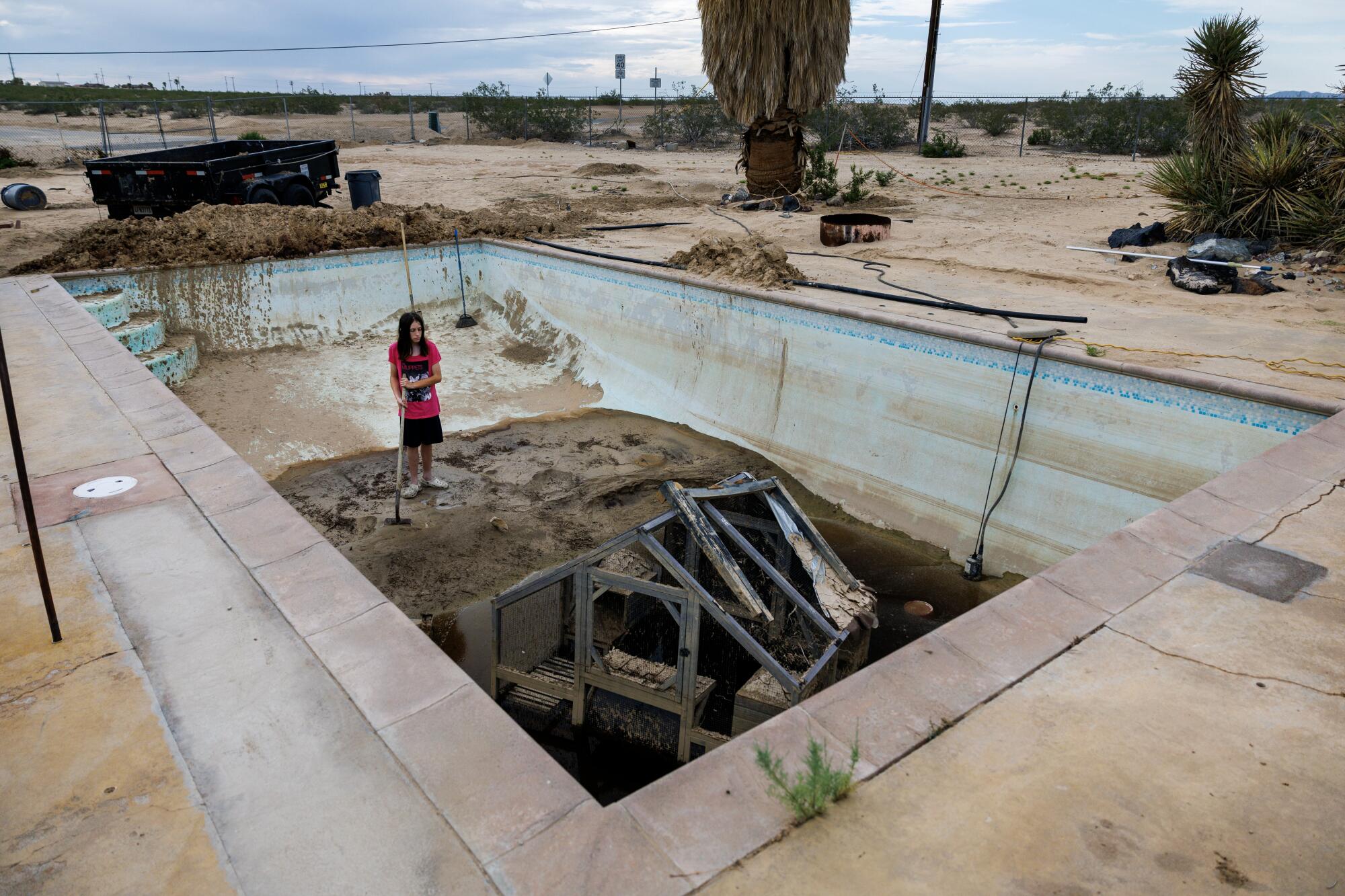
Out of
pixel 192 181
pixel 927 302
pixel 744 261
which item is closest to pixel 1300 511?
pixel 927 302

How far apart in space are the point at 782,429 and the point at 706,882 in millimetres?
7237

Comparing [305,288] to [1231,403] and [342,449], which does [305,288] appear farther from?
[1231,403]

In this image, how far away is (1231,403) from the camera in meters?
6.04

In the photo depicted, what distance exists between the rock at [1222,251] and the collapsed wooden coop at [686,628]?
756 cm

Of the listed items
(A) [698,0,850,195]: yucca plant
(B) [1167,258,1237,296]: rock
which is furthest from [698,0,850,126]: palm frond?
(B) [1167,258,1237,296]: rock

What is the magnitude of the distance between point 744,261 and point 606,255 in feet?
7.89

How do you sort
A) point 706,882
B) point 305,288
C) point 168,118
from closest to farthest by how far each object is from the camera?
point 706,882 → point 305,288 → point 168,118

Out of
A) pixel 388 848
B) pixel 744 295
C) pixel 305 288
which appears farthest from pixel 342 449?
pixel 388 848

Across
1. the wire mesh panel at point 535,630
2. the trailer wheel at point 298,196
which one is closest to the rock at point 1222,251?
the wire mesh panel at point 535,630

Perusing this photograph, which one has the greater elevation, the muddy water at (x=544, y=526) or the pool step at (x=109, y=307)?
the pool step at (x=109, y=307)

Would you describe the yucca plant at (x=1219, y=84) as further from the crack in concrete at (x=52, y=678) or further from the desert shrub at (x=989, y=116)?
the desert shrub at (x=989, y=116)

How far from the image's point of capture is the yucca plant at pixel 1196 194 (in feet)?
36.9

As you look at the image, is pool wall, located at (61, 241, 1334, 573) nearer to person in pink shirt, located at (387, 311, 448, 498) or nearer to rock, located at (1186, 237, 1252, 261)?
person in pink shirt, located at (387, 311, 448, 498)

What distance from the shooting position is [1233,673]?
300cm
